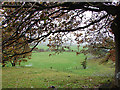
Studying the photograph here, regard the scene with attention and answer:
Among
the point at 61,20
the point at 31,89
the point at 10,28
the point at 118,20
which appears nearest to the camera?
the point at 10,28

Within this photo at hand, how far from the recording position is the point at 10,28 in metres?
3.56

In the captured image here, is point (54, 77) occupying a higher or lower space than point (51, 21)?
lower

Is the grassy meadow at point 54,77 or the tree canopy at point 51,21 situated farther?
the grassy meadow at point 54,77

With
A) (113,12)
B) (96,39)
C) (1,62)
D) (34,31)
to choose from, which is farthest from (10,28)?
(96,39)

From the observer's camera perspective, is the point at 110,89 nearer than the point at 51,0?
No

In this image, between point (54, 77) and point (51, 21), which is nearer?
point (51, 21)

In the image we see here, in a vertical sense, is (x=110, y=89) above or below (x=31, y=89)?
above

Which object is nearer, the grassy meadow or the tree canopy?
the tree canopy

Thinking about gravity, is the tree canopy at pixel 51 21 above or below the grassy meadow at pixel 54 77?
above

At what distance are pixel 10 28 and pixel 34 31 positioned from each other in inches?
30.6

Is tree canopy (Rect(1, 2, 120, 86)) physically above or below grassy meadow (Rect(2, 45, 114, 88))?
above

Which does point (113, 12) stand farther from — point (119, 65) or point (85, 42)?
point (85, 42)

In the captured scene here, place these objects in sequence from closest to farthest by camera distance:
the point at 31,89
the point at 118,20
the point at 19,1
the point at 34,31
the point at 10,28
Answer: the point at 19,1, the point at 10,28, the point at 34,31, the point at 118,20, the point at 31,89

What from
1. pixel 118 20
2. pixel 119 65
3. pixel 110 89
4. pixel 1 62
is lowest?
pixel 110 89
